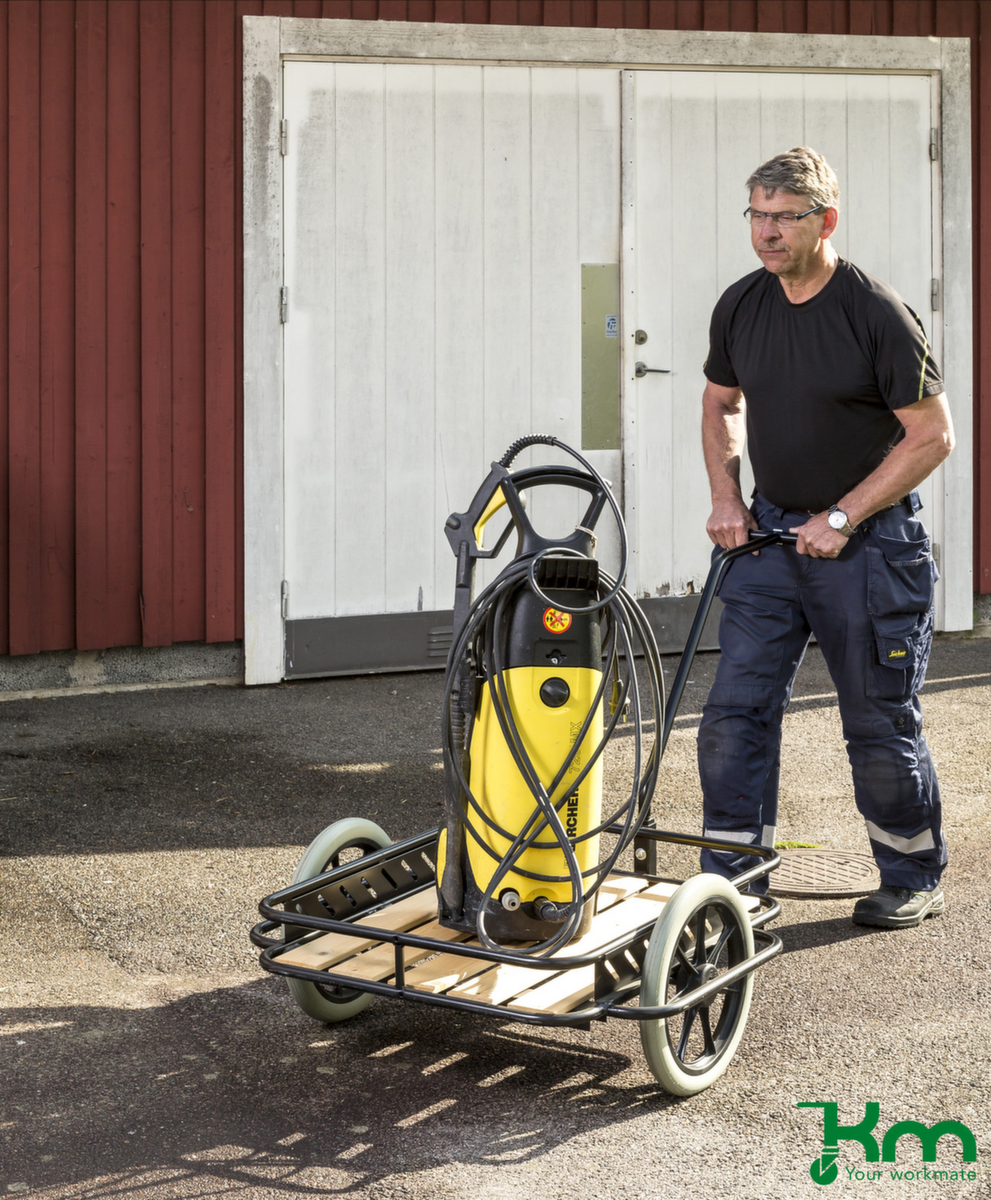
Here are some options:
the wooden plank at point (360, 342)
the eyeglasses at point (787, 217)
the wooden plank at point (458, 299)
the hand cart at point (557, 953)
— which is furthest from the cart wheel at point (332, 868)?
the wooden plank at point (458, 299)

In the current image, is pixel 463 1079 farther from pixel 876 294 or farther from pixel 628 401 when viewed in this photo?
pixel 628 401

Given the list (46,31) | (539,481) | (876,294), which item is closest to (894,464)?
(876,294)

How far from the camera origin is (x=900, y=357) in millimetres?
4031

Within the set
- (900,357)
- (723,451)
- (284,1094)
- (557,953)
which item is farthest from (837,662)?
(284,1094)

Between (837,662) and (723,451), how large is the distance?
70 cm

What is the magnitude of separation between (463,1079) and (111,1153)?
30.6 inches

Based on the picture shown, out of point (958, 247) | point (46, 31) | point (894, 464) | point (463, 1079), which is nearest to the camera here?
point (463, 1079)

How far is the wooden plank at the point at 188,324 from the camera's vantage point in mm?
7500

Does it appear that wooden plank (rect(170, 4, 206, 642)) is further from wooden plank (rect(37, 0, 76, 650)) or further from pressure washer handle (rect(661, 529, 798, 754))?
pressure washer handle (rect(661, 529, 798, 754))

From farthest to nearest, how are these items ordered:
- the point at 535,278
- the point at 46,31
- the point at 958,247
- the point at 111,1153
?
the point at 958,247
the point at 535,278
the point at 46,31
the point at 111,1153

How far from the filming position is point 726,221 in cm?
834

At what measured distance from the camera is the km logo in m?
3.12

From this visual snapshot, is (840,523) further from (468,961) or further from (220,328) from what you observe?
(220,328)

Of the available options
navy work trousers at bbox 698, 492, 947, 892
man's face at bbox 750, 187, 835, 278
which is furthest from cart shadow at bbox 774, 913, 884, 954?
man's face at bbox 750, 187, 835, 278
